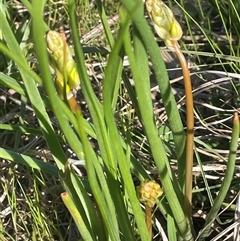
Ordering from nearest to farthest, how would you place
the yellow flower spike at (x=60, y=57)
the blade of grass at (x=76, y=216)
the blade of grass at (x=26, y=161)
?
the yellow flower spike at (x=60, y=57) → the blade of grass at (x=76, y=216) → the blade of grass at (x=26, y=161)

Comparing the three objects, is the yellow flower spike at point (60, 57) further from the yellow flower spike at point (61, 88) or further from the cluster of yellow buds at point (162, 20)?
the cluster of yellow buds at point (162, 20)

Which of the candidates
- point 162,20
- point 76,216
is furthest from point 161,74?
point 76,216

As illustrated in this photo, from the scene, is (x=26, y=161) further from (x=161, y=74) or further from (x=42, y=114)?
(x=161, y=74)

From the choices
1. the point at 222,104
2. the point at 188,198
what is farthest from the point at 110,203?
the point at 222,104

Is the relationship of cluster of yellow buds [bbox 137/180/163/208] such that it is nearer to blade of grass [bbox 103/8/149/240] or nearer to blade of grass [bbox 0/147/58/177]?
blade of grass [bbox 103/8/149/240]

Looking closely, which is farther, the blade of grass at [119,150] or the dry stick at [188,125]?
the dry stick at [188,125]

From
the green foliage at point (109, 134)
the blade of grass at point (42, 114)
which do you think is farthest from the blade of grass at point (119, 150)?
the blade of grass at point (42, 114)

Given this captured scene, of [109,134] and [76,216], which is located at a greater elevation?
[109,134]
